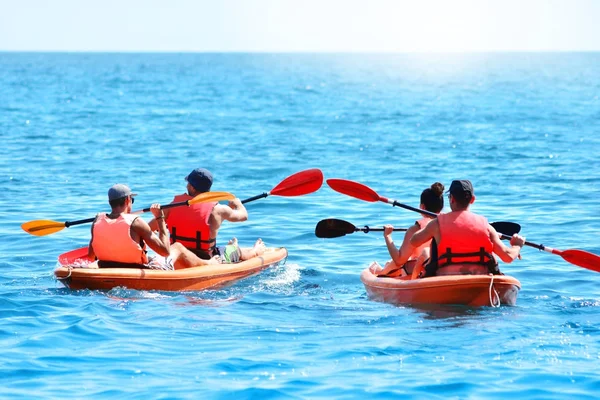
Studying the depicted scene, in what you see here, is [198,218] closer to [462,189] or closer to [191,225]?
[191,225]

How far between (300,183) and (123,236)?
2.84m

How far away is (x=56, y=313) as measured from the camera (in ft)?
30.2

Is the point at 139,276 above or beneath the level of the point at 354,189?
beneath

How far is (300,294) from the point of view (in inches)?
414

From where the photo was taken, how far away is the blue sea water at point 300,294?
7324 millimetres

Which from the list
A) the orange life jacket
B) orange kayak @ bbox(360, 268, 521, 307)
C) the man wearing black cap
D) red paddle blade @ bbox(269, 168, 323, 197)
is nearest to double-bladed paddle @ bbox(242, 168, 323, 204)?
red paddle blade @ bbox(269, 168, 323, 197)

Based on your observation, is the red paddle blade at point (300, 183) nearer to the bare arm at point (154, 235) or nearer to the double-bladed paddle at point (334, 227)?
the double-bladed paddle at point (334, 227)

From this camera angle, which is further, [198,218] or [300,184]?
[300,184]

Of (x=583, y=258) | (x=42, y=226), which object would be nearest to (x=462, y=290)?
(x=583, y=258)

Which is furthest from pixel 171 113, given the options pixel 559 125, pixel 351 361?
pixel 351 361

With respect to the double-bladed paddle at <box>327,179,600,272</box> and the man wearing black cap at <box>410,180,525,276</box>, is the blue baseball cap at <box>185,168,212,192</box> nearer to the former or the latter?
the double-bladed paddle at <box>327,179,600,272</box>

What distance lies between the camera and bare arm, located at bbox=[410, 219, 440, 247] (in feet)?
30.1

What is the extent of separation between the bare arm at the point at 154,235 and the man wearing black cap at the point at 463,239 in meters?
2.67

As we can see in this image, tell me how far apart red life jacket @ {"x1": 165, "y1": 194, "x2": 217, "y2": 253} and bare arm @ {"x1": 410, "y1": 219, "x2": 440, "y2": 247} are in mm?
2661
